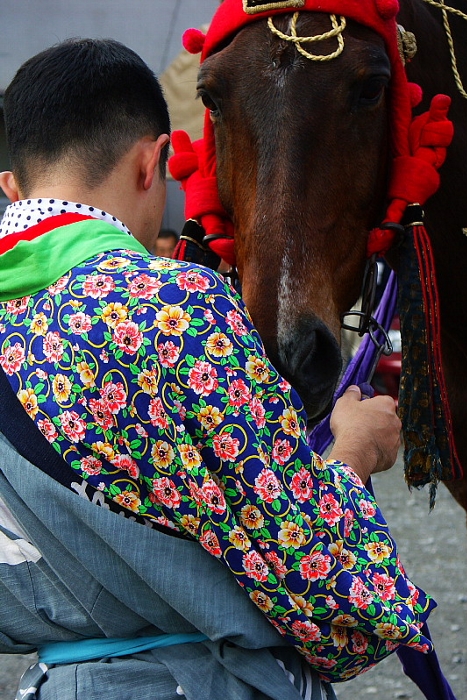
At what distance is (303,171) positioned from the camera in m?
1.81

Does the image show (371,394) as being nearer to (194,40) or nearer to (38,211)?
(38,211)

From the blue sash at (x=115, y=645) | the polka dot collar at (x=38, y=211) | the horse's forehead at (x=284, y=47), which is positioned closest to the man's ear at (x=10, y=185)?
the polka dot collar at (x=38, y=211)

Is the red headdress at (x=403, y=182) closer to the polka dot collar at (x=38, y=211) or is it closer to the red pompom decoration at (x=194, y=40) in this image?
the red pompom decoration at (x=194, y=40)

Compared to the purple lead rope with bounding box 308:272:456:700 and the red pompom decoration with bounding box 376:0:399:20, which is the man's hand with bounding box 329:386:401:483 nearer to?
the purple lead rope with bounding box 308:272:456:700

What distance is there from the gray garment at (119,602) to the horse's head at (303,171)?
53 cm

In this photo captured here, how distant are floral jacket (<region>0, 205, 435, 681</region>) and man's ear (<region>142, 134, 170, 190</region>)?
20 centimetres

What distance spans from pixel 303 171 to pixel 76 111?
60cm

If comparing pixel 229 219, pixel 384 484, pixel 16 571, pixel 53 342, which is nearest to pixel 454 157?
pixel 229 219

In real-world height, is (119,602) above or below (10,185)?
below

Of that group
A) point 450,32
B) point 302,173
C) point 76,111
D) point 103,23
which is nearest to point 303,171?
point 302,173

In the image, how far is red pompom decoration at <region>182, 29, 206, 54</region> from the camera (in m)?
2.17

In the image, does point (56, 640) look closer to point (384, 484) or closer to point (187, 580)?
point (187, 580)

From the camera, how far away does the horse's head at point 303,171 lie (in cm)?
169

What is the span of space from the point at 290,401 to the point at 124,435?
0.79 feet
